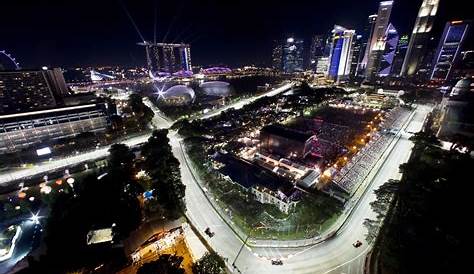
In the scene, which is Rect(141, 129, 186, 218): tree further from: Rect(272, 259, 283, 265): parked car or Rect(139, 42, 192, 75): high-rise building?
Rect(139, 42, 192, 75): high-rise building

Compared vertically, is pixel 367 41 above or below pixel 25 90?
above

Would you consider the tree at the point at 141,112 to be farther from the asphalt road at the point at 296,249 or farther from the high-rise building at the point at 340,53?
the high-rise building at the point at 340,53

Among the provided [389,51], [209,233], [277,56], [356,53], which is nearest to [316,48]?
[277,56]

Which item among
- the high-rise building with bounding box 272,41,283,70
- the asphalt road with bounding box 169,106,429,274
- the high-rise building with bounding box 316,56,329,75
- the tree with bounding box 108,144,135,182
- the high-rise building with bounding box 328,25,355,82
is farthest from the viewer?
the high-rise building with bounding box 272,41,283,70

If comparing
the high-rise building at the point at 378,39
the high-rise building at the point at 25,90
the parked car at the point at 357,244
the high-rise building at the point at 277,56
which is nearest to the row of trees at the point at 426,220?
the parked car at the point at 357,244

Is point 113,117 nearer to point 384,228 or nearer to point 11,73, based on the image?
point 11,73

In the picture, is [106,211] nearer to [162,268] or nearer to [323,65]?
[162,268]

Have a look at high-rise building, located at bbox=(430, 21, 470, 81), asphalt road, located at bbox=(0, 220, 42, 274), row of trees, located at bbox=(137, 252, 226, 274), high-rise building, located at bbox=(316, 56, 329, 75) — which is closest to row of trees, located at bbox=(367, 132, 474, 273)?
row of trees, located at bbox=(137, 252, 226, 274)
